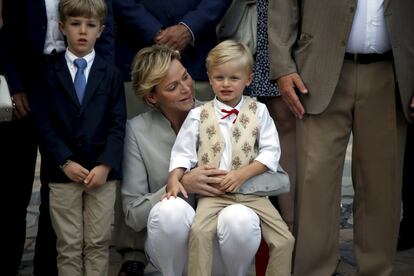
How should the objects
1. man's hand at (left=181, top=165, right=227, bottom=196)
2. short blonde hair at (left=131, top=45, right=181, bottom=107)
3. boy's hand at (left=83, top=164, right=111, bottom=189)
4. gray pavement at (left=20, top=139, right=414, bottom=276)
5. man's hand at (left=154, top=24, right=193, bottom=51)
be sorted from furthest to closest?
gray pavement at (left=20, top=139, right=414, bottom=276) < man's hand at (left=154, top=24, right=193, bottom=51) < short blonde hair at (left=131, top=45, right=181, bottom=107) < boy's hand at (left=83, top=164, right=111, bottom=189) < man's hand at (left=181, top=165, right=227, bottom=196)

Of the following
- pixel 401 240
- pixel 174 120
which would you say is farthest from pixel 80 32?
pixel 401 240

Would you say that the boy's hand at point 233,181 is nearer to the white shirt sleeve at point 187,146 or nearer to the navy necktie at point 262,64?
the white shirt sleeve at point 187,146

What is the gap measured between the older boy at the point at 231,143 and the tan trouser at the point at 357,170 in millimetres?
332

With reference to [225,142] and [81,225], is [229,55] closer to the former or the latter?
[225,142]

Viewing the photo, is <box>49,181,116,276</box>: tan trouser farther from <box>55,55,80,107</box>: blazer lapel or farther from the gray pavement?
the gray pavement

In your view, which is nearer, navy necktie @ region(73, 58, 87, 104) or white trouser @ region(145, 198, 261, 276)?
white trouser @ region(145, 198, 261, 276)

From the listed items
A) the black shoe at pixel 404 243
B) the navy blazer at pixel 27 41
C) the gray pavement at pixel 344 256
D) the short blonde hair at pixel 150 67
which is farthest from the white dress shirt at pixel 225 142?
the black shoe at pixel 404 243

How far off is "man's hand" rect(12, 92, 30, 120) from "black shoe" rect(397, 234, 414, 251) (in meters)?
2.30

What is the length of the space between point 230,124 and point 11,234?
4.20 ft

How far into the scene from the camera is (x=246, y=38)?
4.82 metres

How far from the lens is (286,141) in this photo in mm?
4922

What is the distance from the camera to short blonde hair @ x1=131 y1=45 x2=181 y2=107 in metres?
4.29

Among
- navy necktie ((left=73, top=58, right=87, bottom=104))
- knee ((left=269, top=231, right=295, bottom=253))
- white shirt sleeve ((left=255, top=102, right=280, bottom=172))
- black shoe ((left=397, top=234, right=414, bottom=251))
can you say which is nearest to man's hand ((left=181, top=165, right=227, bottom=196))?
white shirt sleeve ((left=255, top=102, right=280, bottom=172))

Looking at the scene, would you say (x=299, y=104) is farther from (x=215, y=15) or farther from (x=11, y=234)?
(x=11, y=234)
